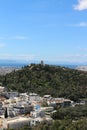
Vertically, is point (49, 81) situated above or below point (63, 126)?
above

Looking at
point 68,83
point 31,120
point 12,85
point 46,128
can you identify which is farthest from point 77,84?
point 46,128

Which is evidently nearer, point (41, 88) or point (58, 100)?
point (58, 100)

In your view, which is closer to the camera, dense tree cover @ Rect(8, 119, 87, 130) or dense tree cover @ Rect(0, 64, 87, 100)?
dense tree cover @ Rect(8, 119, 87, 130)

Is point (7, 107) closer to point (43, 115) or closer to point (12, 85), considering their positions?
point (43, 115)

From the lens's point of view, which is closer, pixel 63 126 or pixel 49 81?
pixel 63 126

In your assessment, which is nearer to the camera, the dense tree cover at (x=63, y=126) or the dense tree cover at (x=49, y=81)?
the dense tree cover at (x=63, y=126)

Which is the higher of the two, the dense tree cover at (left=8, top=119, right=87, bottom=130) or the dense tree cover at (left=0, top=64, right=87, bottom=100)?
the dense tree cover at (left=0, top=64, right=87, bottom=100)

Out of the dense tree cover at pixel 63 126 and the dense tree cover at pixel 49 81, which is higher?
the dense tree cover at pixel 49 81

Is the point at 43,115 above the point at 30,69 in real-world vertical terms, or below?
below
